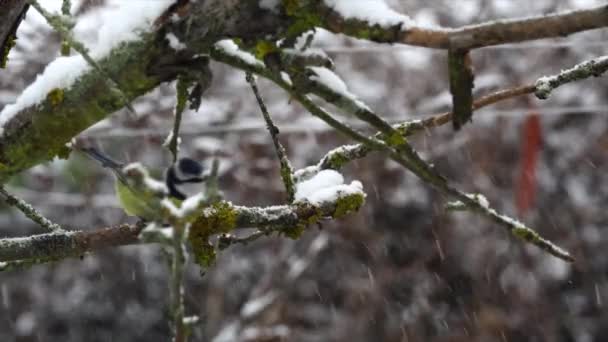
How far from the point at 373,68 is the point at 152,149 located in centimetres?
170

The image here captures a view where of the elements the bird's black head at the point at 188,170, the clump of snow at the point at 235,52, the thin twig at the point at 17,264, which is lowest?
the bird's black head at the point at 188,170

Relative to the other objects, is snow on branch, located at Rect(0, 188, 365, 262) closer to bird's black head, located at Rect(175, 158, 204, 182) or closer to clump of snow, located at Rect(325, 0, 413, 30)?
bird's black head, located at Rect(175, 158, 204, 182)

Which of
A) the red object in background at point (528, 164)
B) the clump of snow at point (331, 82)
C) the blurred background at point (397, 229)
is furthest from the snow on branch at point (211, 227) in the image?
the red object in background at point (528, 164)

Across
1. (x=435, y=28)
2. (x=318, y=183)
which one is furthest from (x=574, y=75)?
(x=318, y=183)

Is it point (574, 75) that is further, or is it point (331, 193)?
point (331, 193)

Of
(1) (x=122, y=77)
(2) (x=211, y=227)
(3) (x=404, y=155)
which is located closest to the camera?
(3) (x=404, y=155)

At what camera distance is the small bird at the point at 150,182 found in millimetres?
423

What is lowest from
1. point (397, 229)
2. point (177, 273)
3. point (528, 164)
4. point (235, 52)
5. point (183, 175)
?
point (177, 273)

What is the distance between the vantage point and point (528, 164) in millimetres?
4844

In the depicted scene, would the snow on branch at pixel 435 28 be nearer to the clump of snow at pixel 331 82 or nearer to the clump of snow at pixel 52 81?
the clump of snow at pixel 331 82

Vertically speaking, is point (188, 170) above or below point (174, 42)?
below

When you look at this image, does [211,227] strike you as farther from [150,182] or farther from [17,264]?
[150,182]

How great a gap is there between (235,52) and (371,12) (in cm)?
14

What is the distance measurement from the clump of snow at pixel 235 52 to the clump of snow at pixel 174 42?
35mm
